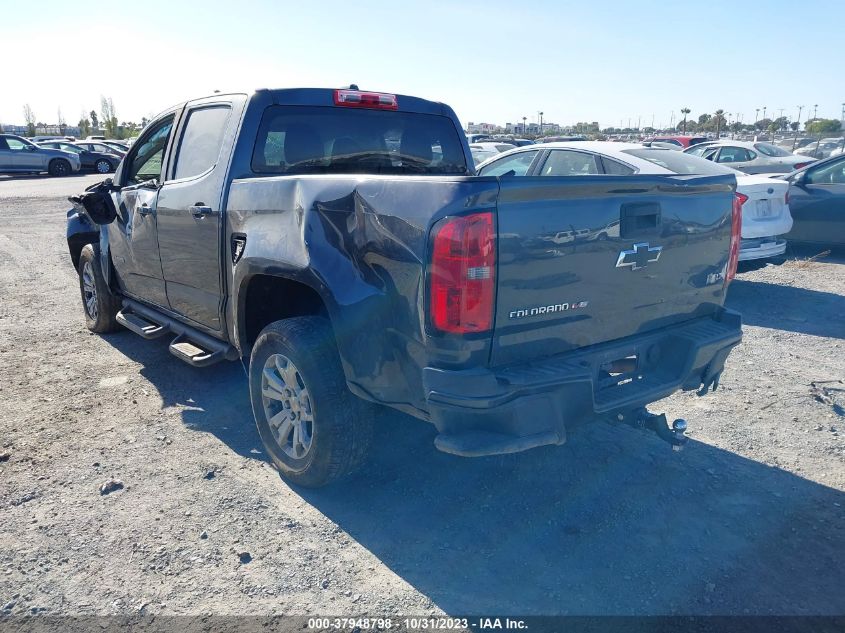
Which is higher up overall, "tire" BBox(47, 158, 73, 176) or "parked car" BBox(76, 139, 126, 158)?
"parked car" BBox(76, 139, 126, 158)

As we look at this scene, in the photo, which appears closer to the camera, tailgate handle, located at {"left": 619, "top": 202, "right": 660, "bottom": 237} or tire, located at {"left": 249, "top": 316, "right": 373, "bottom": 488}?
tailgate handle, located at {"left": 619, "top": 202, "right": 660, "bottom": 237}

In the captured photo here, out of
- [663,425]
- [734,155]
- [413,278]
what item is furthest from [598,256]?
[734,155]

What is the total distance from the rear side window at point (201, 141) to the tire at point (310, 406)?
1.40 meters

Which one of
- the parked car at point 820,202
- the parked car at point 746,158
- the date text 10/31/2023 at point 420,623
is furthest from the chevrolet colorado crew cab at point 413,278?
the parked car at point 746,158

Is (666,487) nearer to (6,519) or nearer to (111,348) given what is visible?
(6,519)

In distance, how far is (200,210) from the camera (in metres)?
4.23

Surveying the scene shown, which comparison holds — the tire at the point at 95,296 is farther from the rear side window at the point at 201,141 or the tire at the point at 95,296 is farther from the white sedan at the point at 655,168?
the white sedan at the point at 655,168

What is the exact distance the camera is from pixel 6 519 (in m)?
3.46

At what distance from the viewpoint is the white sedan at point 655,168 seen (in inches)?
281

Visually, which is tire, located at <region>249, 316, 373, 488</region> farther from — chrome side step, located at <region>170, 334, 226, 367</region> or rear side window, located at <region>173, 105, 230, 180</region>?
rear side window, located at <region>173, 105, 230, 180</region>

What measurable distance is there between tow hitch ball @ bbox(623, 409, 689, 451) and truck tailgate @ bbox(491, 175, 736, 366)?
1.46ft

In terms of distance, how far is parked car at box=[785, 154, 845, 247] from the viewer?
9805 millimetres

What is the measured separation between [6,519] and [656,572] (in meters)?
3.14

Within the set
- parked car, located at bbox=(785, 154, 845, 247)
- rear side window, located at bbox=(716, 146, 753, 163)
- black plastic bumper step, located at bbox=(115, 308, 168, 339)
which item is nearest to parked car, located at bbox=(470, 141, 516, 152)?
rear side window, located at bbox=(716, 146, 753, 163)
